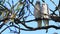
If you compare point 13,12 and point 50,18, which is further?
point 13,12

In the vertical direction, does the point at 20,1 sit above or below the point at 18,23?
above

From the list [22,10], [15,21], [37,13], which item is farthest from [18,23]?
[37,13]

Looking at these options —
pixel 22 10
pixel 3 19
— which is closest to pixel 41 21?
pixel 22 10

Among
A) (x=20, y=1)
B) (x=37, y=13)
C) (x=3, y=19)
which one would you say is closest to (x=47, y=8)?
(x=37, y=13)

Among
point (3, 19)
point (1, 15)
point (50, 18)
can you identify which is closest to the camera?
point (50, 18)

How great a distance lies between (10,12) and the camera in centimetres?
402

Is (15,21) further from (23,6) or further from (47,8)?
(47,8)

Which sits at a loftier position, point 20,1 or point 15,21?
point 20,1

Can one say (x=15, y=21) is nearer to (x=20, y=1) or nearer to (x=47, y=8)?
(x=20, y=1)

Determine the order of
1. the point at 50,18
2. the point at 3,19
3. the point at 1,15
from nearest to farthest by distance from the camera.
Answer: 1. the point at 50,18
2. the point at 3,19
3. the point at 1,15

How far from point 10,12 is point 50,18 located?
679mm

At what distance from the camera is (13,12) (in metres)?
4.02

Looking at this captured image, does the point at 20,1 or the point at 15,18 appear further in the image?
the point at 20,1

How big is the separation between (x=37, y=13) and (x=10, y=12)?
0.60 m
